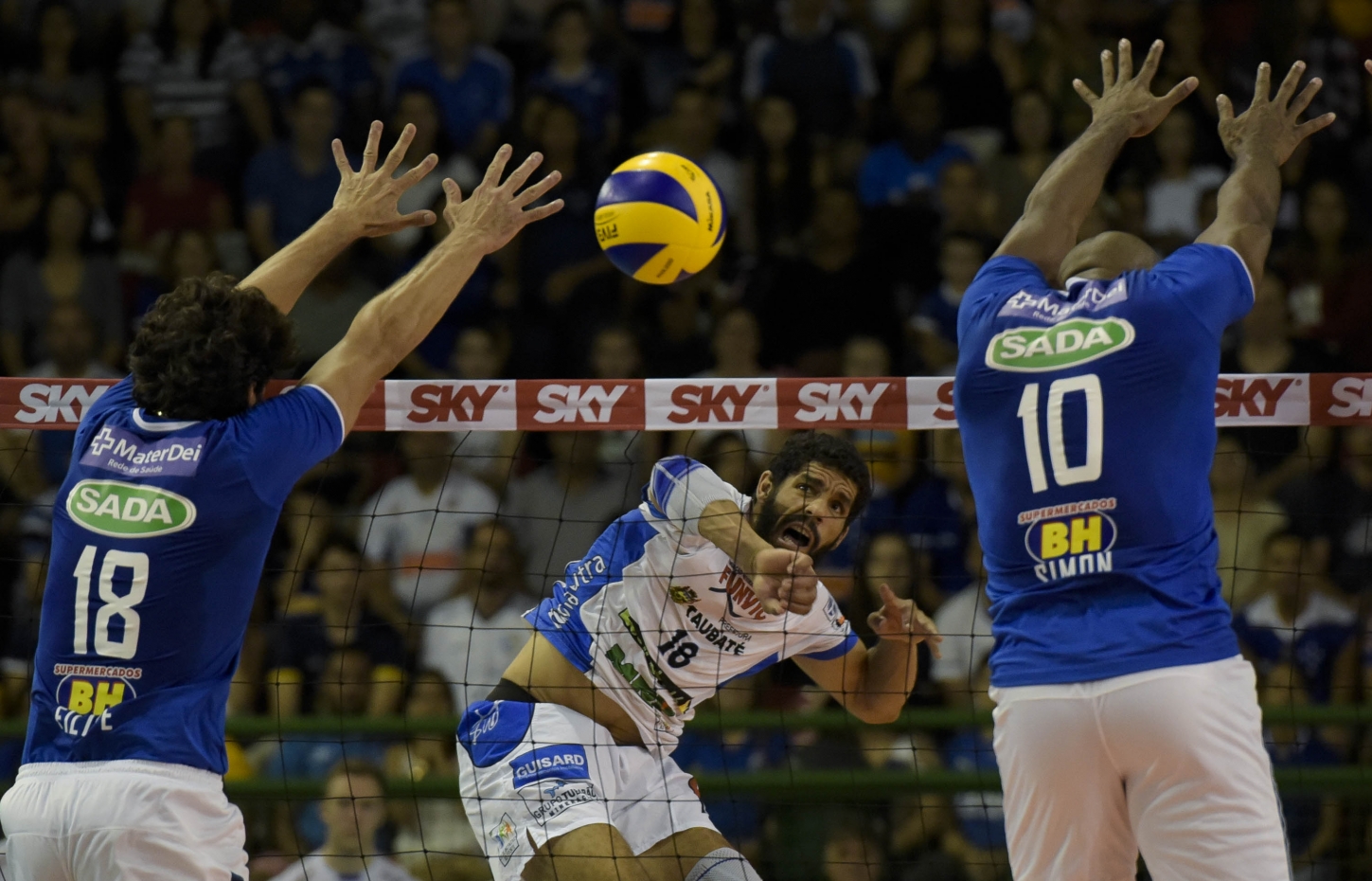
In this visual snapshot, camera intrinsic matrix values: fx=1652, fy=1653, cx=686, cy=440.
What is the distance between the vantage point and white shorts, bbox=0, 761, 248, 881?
12.6 ft

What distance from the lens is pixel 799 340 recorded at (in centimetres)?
970

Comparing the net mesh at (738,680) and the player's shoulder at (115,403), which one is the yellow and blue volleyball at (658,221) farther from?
the player's shoulder at (115,403)

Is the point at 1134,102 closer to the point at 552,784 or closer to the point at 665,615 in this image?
the point at 665,615

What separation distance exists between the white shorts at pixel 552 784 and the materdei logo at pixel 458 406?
0.96 meters

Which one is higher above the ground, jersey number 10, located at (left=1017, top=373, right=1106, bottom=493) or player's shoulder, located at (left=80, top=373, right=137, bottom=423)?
player's shoulder, located at (left=80, top=373, right=137, bottom=423)

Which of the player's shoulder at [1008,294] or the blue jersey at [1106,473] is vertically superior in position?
the player's shoulder at [1008,294]

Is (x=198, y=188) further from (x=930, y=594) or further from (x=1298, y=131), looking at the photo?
(x=1298, y=131)

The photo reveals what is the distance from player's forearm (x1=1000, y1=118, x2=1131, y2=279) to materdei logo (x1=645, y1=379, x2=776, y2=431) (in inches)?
49.5

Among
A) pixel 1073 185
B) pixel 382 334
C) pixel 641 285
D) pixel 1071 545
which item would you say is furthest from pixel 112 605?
pixel 641 285

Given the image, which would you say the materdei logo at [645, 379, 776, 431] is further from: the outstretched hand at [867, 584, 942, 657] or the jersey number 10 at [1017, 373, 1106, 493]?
the jersey number 10 at [1017, 373, 1106, 493]

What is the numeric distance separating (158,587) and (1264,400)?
357cm

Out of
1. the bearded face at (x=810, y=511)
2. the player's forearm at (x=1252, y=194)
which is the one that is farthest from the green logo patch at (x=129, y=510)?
the player's forearm at (x=1252, y=194)

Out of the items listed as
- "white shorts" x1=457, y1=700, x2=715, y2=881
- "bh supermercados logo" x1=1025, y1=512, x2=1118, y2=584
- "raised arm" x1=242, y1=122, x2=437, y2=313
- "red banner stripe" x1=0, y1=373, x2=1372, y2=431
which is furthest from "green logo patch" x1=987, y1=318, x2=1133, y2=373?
"white shorts" x1=457, y1=700, x2=715, y2=881

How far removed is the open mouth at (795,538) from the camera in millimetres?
5371
